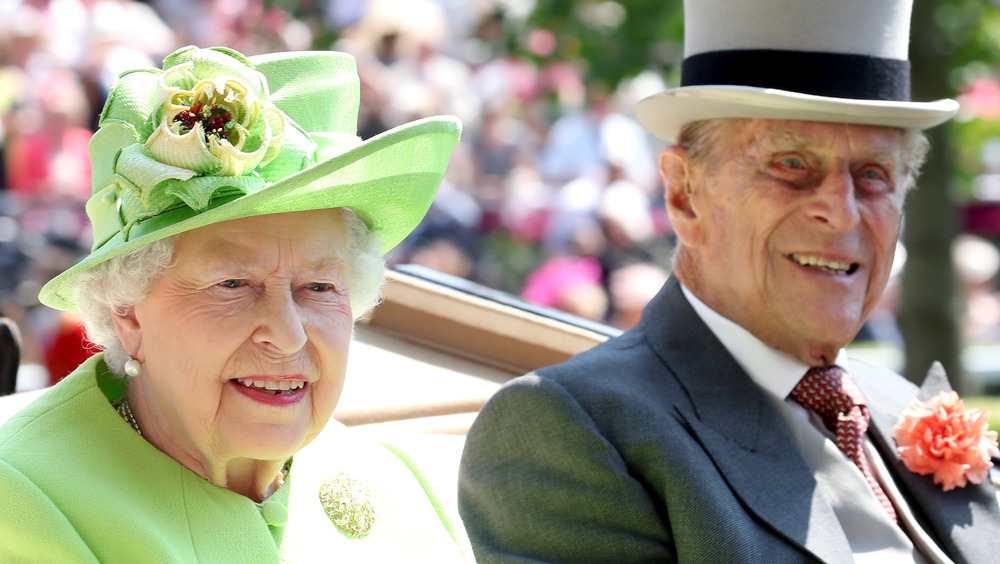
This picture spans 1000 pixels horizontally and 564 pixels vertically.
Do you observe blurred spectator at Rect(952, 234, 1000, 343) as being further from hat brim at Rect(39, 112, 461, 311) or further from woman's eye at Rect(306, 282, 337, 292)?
woman's eye at Rect(306, 282, 337, 292)

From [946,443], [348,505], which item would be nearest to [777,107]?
[946,443]

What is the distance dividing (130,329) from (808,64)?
1597 mm

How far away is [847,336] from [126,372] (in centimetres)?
160

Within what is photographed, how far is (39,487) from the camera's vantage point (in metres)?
1.72

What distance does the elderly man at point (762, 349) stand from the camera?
92.5 inches

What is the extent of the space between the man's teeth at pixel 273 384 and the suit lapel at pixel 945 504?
1.51 m

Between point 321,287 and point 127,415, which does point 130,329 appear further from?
point 321,287

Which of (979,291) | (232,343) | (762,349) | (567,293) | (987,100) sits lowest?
(979,291)

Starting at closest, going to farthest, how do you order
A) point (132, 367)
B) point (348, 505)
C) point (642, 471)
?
point (132, 367)
point (348, 505)
point (642, 471)

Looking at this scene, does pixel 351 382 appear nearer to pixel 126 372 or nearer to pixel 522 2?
pixel 126 372

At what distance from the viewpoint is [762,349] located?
8.68 ft

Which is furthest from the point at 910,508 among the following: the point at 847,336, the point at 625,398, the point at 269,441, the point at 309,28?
the point at 309,28

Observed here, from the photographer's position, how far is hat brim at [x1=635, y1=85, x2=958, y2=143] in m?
2.57

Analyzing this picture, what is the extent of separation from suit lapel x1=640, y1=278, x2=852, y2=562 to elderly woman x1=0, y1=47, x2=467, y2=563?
73 cm
